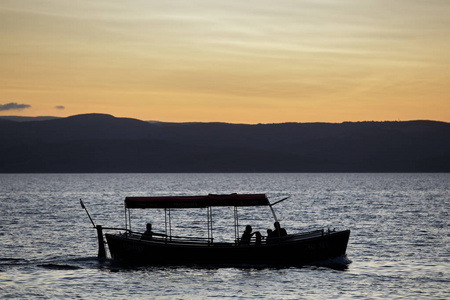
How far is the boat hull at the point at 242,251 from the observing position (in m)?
35.4

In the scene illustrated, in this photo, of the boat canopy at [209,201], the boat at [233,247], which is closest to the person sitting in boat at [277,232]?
the boat at [233,247]

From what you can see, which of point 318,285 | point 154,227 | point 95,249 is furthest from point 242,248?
point 154,227

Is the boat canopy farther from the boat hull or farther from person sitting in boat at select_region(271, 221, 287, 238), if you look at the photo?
the boat hull

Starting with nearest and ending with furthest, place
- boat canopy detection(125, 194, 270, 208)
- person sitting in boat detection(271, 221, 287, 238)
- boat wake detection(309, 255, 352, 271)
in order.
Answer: boat canopy detection(125, 194, 270, 208)
person sitting in boat detection(271, 221, 287, 238)
boat wake detection(309, 255, 352, 271)

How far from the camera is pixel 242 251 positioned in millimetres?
35375

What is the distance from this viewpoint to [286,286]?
102ft

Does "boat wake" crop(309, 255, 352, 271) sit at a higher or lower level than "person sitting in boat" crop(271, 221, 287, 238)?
lower

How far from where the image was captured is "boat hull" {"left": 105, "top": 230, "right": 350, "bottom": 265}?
1395 inches

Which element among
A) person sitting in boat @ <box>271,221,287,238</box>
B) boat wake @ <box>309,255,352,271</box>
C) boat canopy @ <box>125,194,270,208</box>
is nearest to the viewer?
boat canopy @ <box>125,194,270,208</box>

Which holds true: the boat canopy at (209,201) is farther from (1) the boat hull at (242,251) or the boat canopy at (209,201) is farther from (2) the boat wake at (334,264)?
(2) the boat wake at (334,264)

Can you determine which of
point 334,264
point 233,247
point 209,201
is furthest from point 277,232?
point 209,201

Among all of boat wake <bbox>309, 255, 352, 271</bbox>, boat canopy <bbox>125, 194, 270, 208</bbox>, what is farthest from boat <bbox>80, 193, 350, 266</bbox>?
boat wake <bbox>309, 255, 352, 271</bbox>

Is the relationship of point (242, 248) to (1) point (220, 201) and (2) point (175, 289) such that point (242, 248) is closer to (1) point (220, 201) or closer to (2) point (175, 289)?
(1) point (220, 201)

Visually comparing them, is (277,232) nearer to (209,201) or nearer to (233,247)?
(233,247)
